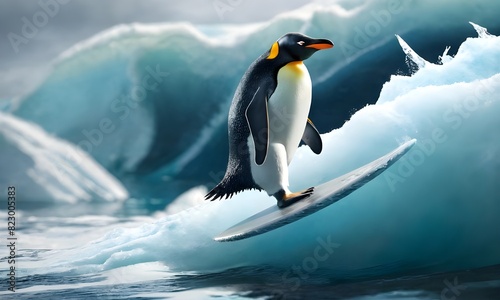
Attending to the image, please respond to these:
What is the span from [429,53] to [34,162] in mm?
2293

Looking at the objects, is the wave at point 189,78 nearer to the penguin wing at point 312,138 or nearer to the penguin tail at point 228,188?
the penguin wing at point 312,138

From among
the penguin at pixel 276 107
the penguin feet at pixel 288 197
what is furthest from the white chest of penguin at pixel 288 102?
the penguin feet at pixel 288 197

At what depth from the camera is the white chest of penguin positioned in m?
2.88

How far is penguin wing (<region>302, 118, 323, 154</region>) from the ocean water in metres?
0.20

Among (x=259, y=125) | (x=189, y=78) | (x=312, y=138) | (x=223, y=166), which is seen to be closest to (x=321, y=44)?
(x=259, y=125)

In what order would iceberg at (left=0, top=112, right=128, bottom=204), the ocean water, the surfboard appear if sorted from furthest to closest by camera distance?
iceberg at (left=0, top=112, right=128, bottom=204)
the ocean water
the surfboard

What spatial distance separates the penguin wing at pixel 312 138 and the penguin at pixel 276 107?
0.27 m

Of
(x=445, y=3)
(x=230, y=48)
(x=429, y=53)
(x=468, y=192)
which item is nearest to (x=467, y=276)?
(x=468, y=192)

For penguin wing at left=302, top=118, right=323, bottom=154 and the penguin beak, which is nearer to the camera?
the penguin beak

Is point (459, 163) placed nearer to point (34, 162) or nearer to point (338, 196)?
point (338, 196)

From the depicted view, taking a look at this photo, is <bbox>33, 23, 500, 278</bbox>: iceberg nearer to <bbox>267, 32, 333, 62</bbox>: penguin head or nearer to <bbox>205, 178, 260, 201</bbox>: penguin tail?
<bbox>205, 178, 260, 201</bbox>: penguin tail

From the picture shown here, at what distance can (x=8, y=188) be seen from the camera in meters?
3.66

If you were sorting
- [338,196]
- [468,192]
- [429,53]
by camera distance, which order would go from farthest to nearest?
[429,53]
[468,192]
[338,196]

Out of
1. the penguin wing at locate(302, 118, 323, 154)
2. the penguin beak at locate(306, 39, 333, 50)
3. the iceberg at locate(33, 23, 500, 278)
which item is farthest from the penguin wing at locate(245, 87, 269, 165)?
the iceberg at locate(33, 23, 500, 278)
